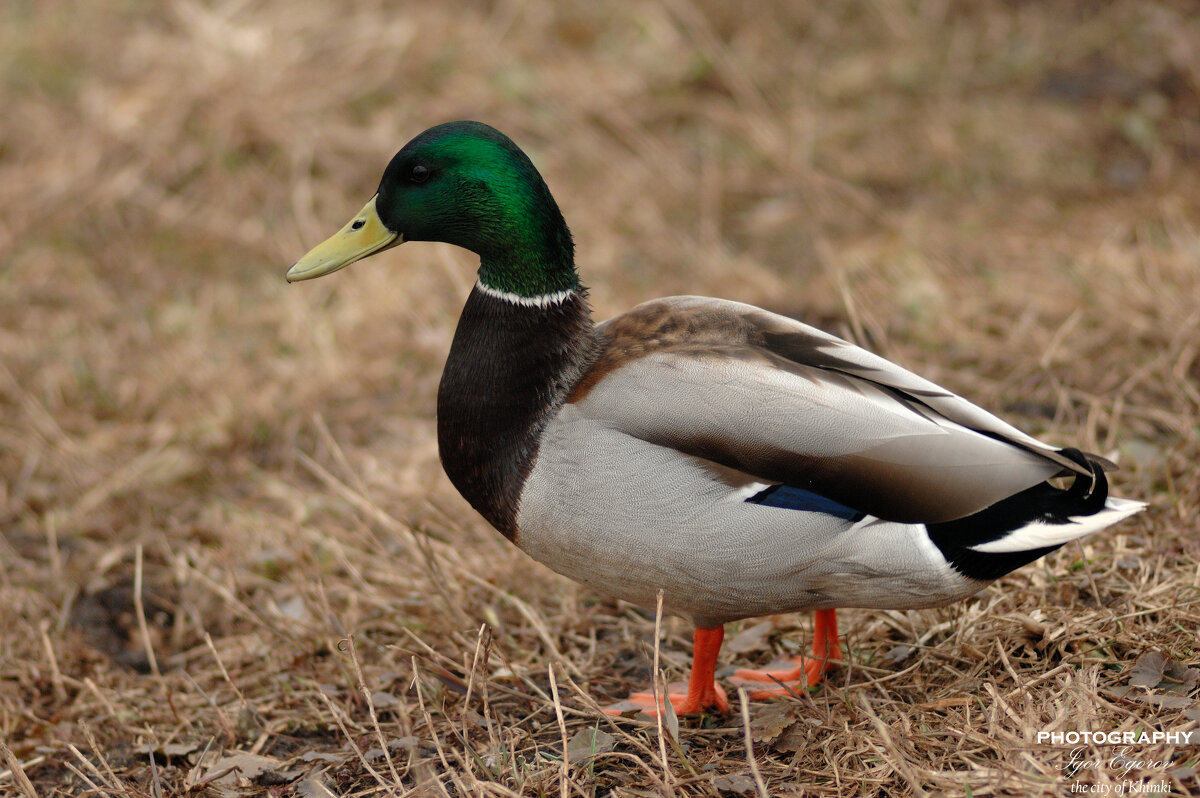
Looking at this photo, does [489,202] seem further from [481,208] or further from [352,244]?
[352,244]

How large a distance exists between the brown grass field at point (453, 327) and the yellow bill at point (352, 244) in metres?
0.75

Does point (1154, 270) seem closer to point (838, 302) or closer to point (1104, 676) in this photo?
point (838, 302)

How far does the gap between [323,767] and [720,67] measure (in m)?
5.05

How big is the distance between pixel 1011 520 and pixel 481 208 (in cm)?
130

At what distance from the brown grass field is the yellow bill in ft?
2.44

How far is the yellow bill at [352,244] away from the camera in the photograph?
258 centimetres

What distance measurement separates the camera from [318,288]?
5324mm

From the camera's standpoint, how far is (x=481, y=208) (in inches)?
100

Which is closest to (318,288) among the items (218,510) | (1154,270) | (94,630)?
(218,510)

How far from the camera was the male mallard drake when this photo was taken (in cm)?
225

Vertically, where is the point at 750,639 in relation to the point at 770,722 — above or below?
below

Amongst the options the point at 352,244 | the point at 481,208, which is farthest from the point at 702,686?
the point at 352,244

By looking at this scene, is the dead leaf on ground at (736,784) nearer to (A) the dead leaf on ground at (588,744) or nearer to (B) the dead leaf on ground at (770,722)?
(B) the dead leaf on ground at (770,722)

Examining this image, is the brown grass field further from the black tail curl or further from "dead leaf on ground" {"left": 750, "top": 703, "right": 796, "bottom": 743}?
the black tail curl
